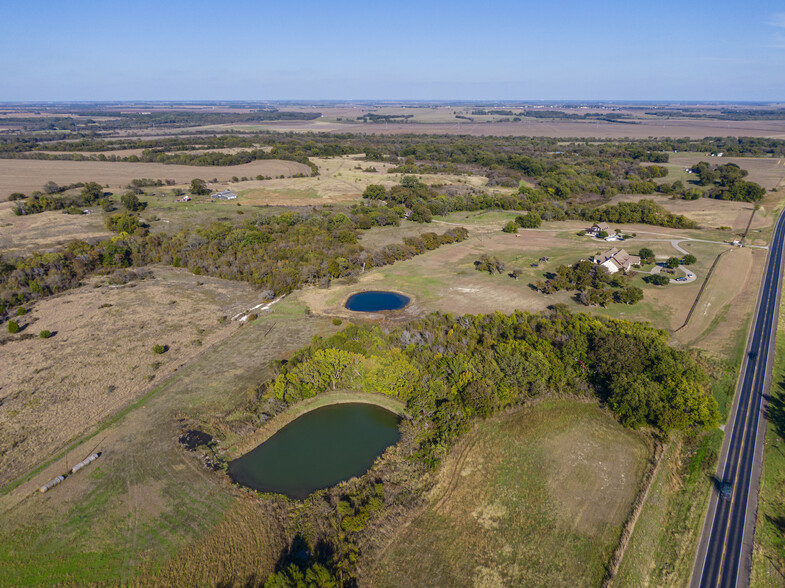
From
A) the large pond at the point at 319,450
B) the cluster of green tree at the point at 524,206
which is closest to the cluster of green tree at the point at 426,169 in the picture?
the cluster of green tree at the point at 524,206

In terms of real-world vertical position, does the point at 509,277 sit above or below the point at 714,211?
below

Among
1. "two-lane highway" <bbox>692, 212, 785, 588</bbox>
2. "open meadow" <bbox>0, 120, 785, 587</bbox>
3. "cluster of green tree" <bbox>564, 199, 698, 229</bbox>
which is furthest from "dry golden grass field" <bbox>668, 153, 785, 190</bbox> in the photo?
"two-lane highway" <bbox>692, 212, 785, 588</bbox>

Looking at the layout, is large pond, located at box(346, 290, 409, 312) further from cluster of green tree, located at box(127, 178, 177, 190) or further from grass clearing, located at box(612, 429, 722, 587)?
cluster of green tree, located at box(127, 178, 177, 190)

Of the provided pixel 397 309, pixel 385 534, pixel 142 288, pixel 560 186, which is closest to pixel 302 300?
pixel 397 309

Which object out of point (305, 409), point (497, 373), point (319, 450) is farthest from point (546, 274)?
point (319, 450)

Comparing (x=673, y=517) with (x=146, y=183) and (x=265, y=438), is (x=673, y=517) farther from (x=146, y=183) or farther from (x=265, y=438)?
(x=146, y=183)

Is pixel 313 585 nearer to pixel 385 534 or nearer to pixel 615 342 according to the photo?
pixel 385 534
